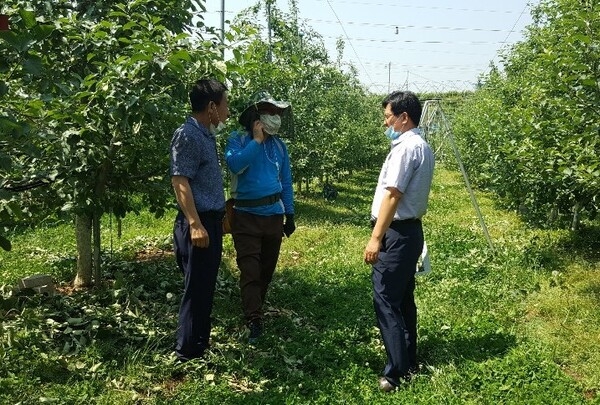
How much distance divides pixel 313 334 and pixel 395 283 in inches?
45.0

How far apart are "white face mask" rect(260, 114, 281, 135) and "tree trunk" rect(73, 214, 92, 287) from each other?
2134 millimetres

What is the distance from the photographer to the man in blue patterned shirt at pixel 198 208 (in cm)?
355

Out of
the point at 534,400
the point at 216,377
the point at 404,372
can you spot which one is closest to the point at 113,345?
the point at 216,377

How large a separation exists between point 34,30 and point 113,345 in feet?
7.84

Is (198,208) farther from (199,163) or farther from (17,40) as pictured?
(17,40)

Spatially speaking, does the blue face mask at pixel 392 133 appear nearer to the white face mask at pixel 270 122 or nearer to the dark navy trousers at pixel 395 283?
the dark navy trousers at pixel 395 283

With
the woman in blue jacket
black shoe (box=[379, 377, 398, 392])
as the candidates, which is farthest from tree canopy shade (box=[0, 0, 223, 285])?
black shoe (box=[379, 377, 398, 392])

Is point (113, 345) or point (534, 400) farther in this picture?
point (113, 345)

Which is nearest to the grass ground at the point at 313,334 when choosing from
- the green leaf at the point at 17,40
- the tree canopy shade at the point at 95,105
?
the tree canopy shade at the point at 95,105

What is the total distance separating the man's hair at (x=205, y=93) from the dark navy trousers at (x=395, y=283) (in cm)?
149

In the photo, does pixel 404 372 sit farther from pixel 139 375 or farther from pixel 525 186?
pixel 525 186

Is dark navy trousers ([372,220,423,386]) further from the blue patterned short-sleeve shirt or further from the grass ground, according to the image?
the blue patterned short-sleeve shirt

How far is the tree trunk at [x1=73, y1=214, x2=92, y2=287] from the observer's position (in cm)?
527

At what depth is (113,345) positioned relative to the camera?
13.0 ft
